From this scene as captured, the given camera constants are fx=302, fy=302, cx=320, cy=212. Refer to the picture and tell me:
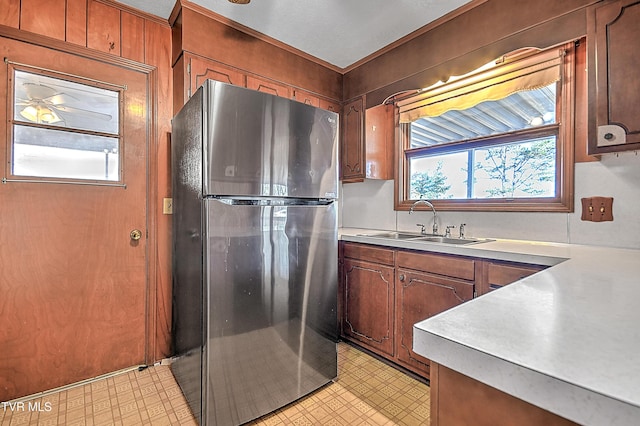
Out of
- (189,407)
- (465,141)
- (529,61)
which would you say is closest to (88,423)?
(189,407)

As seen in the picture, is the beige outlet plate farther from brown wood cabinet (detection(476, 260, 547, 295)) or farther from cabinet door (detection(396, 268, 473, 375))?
brown wood cabinet (detection(476, 260, 547, 295))

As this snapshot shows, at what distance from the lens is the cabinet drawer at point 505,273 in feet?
4.86

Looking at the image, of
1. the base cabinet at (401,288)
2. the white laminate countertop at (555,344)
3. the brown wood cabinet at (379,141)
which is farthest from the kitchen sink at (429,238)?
the white laminate countertop at (555,344)

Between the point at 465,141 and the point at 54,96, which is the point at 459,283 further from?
the point at 54,96

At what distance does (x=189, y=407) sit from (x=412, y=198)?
226 centimetres

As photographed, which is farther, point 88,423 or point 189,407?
point 189,407

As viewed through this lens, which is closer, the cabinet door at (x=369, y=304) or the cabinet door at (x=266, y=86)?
the cabinet door at (x=369, y=304)

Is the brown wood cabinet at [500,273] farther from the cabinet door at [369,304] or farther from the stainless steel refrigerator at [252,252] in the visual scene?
the stainless steel refrigerator at [252,252]

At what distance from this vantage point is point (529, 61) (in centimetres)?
191

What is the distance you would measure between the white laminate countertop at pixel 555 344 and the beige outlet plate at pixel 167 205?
2088 millimetres

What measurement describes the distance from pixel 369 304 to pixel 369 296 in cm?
6

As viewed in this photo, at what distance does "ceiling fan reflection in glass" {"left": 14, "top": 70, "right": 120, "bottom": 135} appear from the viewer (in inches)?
69.9

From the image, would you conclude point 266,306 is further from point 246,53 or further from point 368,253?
point 246,53

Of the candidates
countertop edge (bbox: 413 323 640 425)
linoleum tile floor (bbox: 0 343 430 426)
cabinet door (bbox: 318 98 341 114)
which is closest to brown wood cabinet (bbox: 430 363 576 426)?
countertop edge (bbox: 413 323 640 425)
